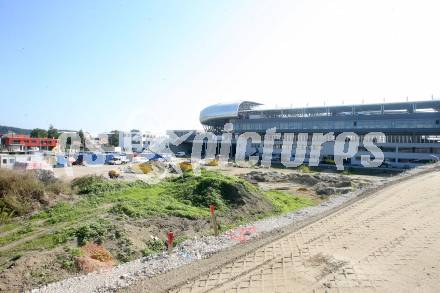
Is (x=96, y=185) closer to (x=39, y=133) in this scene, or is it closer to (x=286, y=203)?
(x=286, y=203)

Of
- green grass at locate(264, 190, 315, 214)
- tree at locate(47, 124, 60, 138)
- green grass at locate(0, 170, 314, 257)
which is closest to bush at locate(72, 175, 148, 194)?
green grass at locate(0, 170, 314, 257)

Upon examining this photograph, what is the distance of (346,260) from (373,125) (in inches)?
2449

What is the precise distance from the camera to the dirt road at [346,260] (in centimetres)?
919

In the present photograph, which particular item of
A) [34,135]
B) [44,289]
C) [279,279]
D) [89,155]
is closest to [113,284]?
[44,289]

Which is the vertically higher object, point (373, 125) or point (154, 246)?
point (373, 125)

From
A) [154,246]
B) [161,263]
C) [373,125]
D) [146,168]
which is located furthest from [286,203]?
[373,125]

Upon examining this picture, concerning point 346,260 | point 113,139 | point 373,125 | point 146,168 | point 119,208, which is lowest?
point 146,168

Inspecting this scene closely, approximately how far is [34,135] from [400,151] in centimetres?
11319

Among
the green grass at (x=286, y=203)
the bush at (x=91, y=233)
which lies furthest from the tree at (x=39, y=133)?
the bush at (x=91, y=233)

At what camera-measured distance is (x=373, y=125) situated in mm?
67312

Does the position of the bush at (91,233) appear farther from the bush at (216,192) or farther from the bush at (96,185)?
→ the bush at (96,185)

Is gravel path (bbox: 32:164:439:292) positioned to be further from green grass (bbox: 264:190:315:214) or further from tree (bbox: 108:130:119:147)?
tree (bbox: 108:130:119:147)

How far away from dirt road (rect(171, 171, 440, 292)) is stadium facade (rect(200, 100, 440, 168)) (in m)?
50.0

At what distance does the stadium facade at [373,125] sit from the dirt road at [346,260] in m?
50.0
